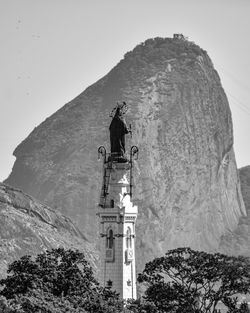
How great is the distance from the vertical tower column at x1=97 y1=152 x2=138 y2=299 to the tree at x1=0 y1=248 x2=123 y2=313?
633 cm

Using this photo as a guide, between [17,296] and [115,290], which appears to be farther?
[115,290]

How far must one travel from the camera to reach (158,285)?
7294 cm

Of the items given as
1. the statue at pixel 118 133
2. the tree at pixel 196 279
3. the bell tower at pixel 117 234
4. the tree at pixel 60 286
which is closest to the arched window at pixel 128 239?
the bell tower at pixel 117 234

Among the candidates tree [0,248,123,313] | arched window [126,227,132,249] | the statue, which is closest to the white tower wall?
arched window [126,227,132,249]

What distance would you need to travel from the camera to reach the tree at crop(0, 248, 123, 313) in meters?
64.8

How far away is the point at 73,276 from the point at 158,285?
6.52 m

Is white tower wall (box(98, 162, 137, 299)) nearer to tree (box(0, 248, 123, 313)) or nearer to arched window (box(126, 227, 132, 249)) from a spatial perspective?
arched window (box(126, 227, 132, 249))

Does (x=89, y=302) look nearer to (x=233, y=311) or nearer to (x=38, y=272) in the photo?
(x=38, y=272)

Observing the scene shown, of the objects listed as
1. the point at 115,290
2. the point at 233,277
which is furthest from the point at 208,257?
the point at 115,290

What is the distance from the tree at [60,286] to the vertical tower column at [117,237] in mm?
6328

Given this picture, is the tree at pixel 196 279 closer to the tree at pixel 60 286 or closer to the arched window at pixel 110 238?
the tree at pixel 60 286

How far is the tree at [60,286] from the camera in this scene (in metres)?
64.8

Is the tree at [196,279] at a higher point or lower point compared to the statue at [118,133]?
lower

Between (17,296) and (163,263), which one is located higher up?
(163,263)
